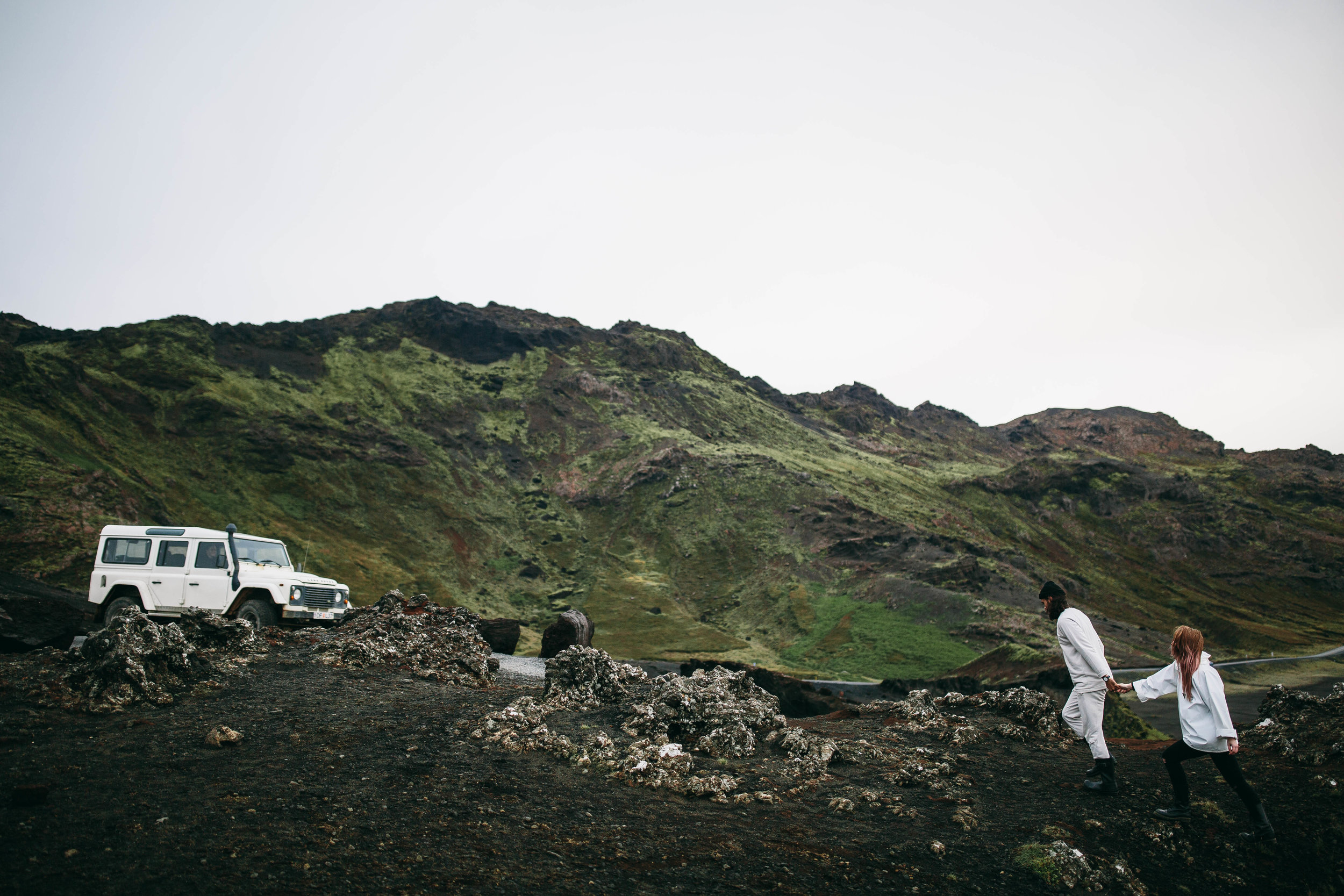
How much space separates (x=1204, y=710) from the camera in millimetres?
7344

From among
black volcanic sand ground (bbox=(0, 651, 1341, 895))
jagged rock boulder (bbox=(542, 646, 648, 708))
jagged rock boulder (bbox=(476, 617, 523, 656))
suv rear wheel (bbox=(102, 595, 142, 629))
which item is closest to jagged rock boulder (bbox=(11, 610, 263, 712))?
black volcanic sand ground (bbox=(0, 651, 1341, 895))

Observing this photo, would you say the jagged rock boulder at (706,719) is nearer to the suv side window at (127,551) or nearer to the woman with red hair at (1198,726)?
the woman with red hair at (1198,726)

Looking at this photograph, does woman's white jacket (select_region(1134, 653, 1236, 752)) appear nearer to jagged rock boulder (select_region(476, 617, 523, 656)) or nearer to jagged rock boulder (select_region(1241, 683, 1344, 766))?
jagged rock boulder (select_region(1241, 683, 1344, 766))

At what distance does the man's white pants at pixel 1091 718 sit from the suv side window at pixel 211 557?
59.8 feet

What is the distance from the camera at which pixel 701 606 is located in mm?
62781

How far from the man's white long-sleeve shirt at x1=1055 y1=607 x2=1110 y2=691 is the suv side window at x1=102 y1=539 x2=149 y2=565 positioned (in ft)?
65.0

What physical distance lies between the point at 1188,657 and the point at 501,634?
25.0m

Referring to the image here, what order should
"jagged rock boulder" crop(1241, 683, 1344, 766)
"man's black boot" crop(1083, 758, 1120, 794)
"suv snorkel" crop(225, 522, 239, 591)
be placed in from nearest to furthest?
"man's black boot" crop(1083, 758, 1120, 794), "jagged rock boulder" crop(1241, 683, 1344, 766), "suv snorkel" crop(225, 522, 239, 591)

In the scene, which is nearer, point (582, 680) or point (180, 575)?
point (582, 680)

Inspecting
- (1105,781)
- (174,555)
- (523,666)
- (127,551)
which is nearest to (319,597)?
(174,555)

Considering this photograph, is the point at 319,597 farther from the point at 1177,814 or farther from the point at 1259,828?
the point at 1259,828

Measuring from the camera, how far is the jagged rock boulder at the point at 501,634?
27547 mm

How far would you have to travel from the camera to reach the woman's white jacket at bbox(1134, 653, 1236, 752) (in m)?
7.17

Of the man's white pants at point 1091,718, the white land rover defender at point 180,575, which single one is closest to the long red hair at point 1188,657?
the man's white pants at point 1091,718
